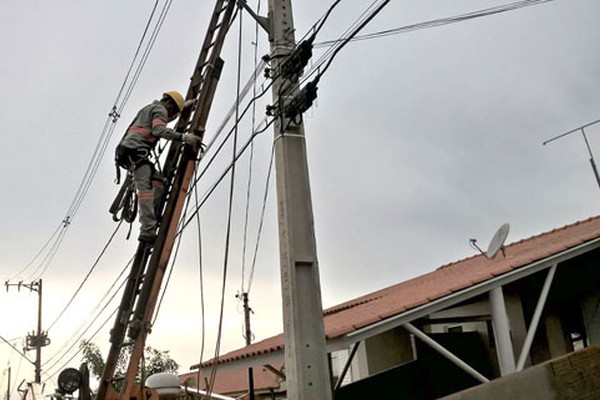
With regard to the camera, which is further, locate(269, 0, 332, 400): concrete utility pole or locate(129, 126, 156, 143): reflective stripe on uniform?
locate(129, 126, 156, 143): reflective stripe on uniform

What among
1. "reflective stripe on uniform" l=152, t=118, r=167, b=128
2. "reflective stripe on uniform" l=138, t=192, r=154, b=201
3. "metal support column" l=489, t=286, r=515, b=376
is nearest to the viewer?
"reflective stripe on uniform" l=138, t=192, r=154, b=201

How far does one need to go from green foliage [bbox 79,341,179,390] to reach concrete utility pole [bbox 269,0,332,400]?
1483 millimetres

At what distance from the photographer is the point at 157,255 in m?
5.89

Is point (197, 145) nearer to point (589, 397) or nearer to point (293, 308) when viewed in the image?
point (293, 308)

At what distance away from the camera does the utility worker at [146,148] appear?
6.30m

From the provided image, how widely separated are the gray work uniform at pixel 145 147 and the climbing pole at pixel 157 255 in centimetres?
14

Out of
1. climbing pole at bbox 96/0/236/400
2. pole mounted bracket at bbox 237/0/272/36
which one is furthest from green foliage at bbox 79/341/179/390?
pole mounted bracket at bbox 237/0/272/36

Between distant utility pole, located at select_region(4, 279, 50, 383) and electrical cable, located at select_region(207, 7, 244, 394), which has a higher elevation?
distant utility pole, located at select_region(4, 279, 50, 383)

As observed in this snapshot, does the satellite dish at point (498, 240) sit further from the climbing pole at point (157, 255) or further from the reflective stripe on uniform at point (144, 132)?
the reflective stripe on uniform at point (144, 132)

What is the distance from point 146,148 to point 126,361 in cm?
233

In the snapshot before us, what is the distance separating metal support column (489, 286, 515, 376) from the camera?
6662mm

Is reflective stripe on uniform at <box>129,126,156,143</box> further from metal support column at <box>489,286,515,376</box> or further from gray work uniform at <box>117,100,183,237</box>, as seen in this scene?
metal support column at <box>489,286,515,376</box>

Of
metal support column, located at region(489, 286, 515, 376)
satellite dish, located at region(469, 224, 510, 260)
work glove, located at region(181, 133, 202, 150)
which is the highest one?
work glove, located at region(181, 133, 202, 150)

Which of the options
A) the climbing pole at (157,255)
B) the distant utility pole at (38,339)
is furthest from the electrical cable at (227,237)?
the distant utility pole at (38,339)
